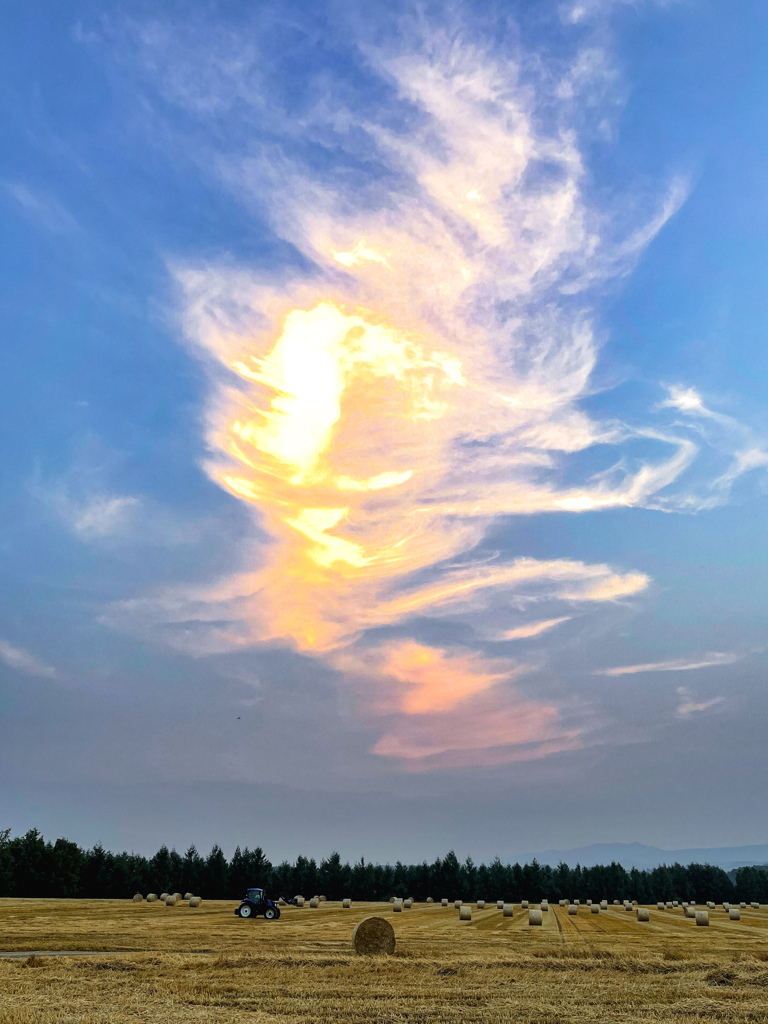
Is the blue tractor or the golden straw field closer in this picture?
the golden straw field

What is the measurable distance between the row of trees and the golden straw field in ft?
205

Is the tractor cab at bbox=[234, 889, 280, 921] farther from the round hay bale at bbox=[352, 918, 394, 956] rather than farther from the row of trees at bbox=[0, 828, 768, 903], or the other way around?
the row of trees at bbox=[0, 828, 768, 903]

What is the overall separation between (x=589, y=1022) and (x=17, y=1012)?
1251cm

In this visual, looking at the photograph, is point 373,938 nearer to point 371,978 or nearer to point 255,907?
point 371,978

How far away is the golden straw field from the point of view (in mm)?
17156

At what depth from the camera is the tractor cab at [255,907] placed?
1906 inches

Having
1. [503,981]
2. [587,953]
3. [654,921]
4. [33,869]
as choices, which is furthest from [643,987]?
[33,869]

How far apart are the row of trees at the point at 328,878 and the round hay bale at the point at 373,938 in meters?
74.9

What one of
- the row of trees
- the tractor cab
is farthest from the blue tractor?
the row of trees

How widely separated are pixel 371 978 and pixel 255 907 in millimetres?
29787

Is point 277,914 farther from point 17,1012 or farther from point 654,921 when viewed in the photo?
point 17,1012

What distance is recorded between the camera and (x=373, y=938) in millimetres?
30297

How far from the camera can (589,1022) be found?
16.4 m

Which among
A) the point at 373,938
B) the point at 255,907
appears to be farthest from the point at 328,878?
the point at 373,938
